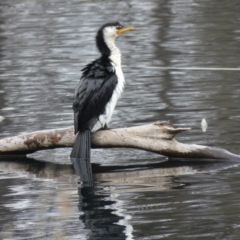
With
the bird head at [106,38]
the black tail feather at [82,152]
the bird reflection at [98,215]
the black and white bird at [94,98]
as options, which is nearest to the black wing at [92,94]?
the black and white bird at [94,98]

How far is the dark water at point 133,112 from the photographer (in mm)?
7137

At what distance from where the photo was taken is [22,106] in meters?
11.8

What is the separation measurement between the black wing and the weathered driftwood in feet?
0.48

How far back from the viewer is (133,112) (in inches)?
439

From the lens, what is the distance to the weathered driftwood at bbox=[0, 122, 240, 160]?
873 centimetres

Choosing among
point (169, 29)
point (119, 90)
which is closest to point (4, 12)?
point (169, 29)

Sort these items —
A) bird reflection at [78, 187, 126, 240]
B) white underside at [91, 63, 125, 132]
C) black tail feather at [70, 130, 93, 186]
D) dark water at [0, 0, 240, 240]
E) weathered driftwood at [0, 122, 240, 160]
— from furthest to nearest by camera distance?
white underside at [91, 63, 125, 132], black tail feather at [70, 130, 93, 186], weathered driftwood at [0, 122, 240, 160], dark water at [0, 0, 240, 240], bird reflection at [78, 187, 126, 240]

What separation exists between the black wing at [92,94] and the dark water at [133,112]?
16.4 inches

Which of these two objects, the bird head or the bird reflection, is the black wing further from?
the bird reflection

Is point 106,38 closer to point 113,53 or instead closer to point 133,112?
point 113,53

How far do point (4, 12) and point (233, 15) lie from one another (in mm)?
4972

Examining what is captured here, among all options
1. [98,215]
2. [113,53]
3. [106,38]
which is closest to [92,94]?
[113,53]

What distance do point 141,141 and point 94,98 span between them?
738mm

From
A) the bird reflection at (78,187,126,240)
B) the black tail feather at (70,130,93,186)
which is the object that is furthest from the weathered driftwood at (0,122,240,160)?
the bird reflection at (78,187,126,240)
